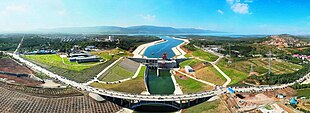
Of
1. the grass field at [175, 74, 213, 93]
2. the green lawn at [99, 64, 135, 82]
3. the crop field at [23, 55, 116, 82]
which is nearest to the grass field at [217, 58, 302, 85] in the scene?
the grass field at [175, 74, 213, 93]

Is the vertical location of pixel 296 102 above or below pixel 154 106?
above

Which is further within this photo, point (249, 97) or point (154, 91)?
point (154, 91)

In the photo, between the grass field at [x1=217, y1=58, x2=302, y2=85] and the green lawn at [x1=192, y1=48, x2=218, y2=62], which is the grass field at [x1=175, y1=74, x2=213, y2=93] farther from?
the green lawn at [x1=192, y1=48, x2=218, y2=62]

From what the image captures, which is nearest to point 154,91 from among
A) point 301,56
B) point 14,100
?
point 14,100

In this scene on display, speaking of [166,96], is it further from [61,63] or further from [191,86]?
[61,63]

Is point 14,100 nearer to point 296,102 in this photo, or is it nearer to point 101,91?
point 101,91

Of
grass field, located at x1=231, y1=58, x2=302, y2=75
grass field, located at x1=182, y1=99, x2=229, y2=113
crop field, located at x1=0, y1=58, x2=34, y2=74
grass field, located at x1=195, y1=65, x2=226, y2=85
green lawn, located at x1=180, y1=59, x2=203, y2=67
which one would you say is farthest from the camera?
green lawn, located at x1=180, y1=59, x2=203, y2=67

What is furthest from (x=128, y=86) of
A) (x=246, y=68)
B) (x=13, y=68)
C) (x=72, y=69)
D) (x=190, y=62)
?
(x=190, y=62)

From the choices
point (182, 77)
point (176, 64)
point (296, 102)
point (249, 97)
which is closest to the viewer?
point (296, 102)

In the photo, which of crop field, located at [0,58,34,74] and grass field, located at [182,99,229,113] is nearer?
grass field, located at [182,99,229,113]
